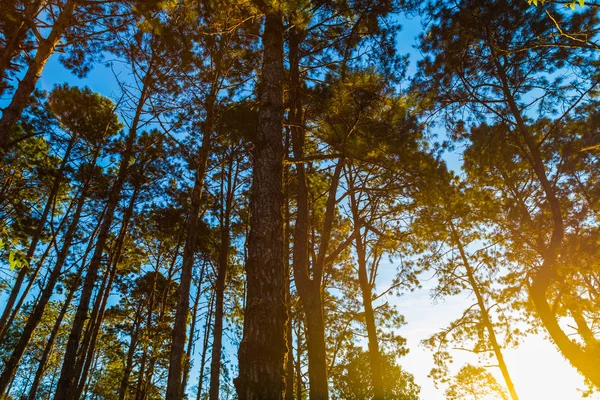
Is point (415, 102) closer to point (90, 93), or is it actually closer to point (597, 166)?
point (597, 166)

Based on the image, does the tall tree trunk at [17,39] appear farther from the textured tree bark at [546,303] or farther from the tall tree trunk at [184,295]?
the textured tree bark at [546,303]

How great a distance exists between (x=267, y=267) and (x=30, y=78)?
612 centimetres

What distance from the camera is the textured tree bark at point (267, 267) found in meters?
3.10

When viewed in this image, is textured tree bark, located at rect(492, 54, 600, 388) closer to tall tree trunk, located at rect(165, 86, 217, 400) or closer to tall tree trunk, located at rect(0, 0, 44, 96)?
tall tree trunk, located at rect(165, 86, 217, 400)

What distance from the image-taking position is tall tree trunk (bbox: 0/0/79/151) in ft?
18.0

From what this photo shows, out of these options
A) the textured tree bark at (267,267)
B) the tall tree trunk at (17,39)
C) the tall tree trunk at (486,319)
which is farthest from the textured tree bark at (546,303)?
the tall tree trunk at (17,39)

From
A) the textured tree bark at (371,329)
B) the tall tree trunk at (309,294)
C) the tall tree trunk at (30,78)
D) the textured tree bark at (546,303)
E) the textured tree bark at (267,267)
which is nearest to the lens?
the textured tree bark at (267,267)

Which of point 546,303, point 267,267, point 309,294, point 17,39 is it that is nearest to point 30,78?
point 17,39

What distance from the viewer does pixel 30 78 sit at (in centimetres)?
609

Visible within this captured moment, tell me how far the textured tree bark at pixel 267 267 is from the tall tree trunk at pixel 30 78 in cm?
424

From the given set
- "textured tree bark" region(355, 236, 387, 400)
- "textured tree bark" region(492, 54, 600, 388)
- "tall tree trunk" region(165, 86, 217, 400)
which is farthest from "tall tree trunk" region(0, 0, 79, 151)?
"textured tree bark" region(492, 54, 600, 388)

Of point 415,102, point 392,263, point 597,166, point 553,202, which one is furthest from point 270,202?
point 597,166

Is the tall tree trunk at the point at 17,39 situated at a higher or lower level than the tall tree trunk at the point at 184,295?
higher

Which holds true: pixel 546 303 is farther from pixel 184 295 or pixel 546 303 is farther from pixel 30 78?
pixel 30 78
